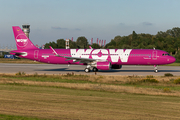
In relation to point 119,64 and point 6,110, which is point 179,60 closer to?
point 119,64

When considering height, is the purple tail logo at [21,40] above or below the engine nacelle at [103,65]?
above

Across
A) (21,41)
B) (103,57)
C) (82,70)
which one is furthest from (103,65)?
(21,41)

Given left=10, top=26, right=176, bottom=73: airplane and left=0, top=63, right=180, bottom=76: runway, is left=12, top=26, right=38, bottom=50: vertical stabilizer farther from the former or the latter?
left=0, top=63, right=180, bottom=76: runway

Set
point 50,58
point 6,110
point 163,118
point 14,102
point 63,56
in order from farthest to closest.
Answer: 1. point 50,58
2. point 63,56
3. point 14,102
4. point 6,110
5. point 163,118

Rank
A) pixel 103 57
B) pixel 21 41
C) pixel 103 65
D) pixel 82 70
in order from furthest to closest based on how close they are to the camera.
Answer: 1. pixel 82 70
2. pixel 21 41
3. pixel 103 57
4. pixel 103 65

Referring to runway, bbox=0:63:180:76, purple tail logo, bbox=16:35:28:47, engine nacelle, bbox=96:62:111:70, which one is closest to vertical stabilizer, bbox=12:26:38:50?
purple tail logo, bbox=16:35:28:47

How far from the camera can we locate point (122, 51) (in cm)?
3991

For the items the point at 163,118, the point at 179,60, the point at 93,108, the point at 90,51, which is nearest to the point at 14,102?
the point at 93,108

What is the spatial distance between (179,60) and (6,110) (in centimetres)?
7213

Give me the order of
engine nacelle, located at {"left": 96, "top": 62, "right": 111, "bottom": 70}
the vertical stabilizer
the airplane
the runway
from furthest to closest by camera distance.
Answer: the vertical stabilizer < the runway < the airplane < engine nacelle, located at {"left": 96, "top": 62, "right": 111, "bottom": 70}

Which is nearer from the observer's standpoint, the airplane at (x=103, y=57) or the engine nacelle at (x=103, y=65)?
the engine nacelle at (x=103, y=65)

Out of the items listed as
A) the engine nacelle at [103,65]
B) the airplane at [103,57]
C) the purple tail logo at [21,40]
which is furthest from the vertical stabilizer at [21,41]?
the engine nacelle at [103,65]

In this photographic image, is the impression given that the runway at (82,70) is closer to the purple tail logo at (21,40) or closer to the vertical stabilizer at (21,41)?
the vertical stabilizer at (21,41)

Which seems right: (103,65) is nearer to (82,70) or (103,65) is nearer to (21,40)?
(82,70)
